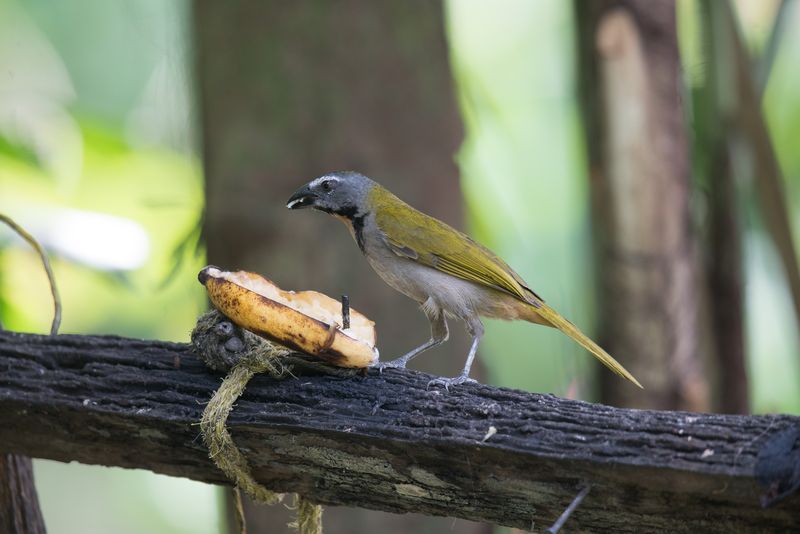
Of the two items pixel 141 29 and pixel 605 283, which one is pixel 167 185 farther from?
pixel 605 283

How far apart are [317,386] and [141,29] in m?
4.51

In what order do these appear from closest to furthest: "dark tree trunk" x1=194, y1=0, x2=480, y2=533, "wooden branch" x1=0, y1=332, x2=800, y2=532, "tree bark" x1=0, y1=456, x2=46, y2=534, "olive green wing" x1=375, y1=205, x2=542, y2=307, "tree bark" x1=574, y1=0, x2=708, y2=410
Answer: "wooden branch" x1=0, y1=332, x2=800, y2=532 < "tree bark" x1=0, y1=456, x2=46, y2=534 < "olive green wing" x1=375, y1=205, x2=542, y2=307 < "dark tree trunk" x1=194, y1=0, x2=480, y2=533 < "tree bark" x1=574, y1=0, x2=708, y2=410

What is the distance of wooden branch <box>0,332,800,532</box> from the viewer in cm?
245

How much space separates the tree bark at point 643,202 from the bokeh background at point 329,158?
8.2 inches

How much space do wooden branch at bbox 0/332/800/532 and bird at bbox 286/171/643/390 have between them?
3.13 ft

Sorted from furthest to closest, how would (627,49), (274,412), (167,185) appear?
(167,185) → (627,49) → (274,412)

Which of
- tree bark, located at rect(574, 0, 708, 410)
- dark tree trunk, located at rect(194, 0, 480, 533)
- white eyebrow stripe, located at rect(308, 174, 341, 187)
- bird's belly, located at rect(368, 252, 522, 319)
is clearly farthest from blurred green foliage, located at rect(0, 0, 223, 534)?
tree bark, located at rect(574, 0, 708, 410)

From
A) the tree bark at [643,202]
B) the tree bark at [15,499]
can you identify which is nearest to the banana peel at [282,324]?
the tree bark at [15,499]

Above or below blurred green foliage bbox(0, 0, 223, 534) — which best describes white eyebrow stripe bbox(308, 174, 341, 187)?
below

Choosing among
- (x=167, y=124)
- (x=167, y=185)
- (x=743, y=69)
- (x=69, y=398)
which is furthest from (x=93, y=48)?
(x=69, y=398)

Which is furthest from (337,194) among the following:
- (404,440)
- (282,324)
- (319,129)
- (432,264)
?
(404,440)

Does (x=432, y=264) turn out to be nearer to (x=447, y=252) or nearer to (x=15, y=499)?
(x=447, y=252)

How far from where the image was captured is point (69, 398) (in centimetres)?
313

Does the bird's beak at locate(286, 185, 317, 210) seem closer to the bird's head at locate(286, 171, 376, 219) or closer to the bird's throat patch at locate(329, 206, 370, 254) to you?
the bird's head at locate(286, 171, 376, 219)
